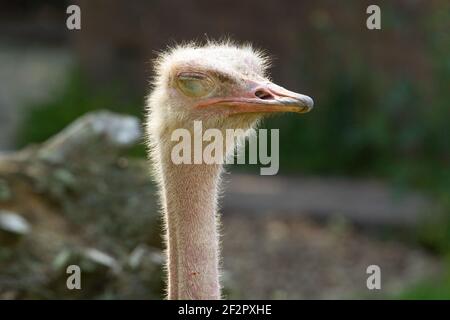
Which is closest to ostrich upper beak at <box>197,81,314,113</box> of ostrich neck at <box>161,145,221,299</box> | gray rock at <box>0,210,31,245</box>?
ostrich neck at <box>161,145,221,299</box>

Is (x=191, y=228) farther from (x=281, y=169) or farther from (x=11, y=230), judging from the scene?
(x=281, y=169)

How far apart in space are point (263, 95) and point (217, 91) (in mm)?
119

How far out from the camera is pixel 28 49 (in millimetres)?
11852

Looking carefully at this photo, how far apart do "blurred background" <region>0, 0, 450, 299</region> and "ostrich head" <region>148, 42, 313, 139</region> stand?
116 centimetres

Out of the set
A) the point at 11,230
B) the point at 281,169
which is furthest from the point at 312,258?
the point at 11,230

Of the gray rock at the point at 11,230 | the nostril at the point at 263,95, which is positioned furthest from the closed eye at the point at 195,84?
the gray rock at the point at 11,230

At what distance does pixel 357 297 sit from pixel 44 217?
196cm

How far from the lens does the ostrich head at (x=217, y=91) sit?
2.90m

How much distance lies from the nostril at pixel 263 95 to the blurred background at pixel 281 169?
4.27ft

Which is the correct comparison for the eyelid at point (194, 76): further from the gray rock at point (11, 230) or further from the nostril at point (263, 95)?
the gray rock at point (11, 230)

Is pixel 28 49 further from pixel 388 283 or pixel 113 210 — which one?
pixel 113 210

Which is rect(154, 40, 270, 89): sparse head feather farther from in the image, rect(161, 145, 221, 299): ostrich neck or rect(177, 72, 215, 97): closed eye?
rect(161, 145, 221, 299): ostrich neck

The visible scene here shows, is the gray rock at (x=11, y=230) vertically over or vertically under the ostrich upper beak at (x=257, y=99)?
under

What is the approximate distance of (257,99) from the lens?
291cm
